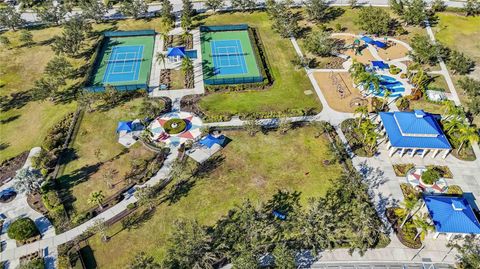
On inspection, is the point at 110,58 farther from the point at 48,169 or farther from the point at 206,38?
the point at 48,169

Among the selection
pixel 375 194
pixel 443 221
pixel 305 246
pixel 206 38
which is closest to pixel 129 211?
pixel 305 246

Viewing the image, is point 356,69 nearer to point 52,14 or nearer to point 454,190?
point 454,190

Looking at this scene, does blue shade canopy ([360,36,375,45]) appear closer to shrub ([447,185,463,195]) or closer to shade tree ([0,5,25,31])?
shrub ([447,185,463,195])

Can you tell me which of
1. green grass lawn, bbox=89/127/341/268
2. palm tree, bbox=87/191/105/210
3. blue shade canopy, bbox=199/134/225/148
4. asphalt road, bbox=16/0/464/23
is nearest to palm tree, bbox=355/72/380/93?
green grass lawn, bbox=89/127/341/268

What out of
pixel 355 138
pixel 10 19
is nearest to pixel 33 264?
pixel 355 138

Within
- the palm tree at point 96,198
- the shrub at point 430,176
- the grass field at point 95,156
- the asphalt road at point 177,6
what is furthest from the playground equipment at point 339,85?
the palm tree at point 96,198

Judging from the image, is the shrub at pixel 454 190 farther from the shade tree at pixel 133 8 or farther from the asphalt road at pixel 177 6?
the shade tree at pixel 133 8
